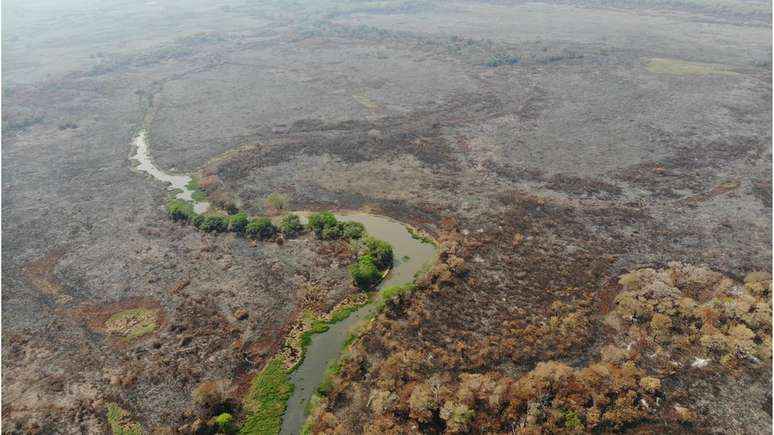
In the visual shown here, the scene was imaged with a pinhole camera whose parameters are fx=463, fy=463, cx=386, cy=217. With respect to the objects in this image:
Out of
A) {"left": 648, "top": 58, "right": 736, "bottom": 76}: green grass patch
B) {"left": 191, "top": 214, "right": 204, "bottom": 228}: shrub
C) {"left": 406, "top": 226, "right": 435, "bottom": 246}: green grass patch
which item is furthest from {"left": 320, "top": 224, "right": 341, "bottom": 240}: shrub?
{"left": 648, "top": 58, "right": 736, "bottom": 76}: green grass patch

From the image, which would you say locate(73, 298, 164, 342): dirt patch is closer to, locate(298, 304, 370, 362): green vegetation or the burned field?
the burned field

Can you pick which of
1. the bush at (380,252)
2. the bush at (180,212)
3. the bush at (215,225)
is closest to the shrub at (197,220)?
the bush at (215,225)

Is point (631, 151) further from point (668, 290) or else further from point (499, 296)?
point (499, 296)

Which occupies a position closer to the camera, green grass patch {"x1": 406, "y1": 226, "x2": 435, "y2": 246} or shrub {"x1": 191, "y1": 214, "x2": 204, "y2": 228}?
green grass patch {"x1": 406, "y1": 226, "x2": 435, "y2": 246}

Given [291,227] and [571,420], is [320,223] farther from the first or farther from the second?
[571,420]

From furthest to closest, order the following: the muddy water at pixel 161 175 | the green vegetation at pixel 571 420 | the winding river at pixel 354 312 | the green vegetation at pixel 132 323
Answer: the muddy water at pixel 161 175 → the green vegetation at pixel 132 323 → the winding river at pixel 354 312 → the green vegetation at pixel 571 420

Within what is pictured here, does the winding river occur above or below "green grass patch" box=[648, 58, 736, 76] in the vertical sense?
below

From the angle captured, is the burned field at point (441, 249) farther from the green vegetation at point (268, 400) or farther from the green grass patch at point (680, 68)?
the green grass patch at point (680, 68)

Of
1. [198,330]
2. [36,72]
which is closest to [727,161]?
[198,330]
